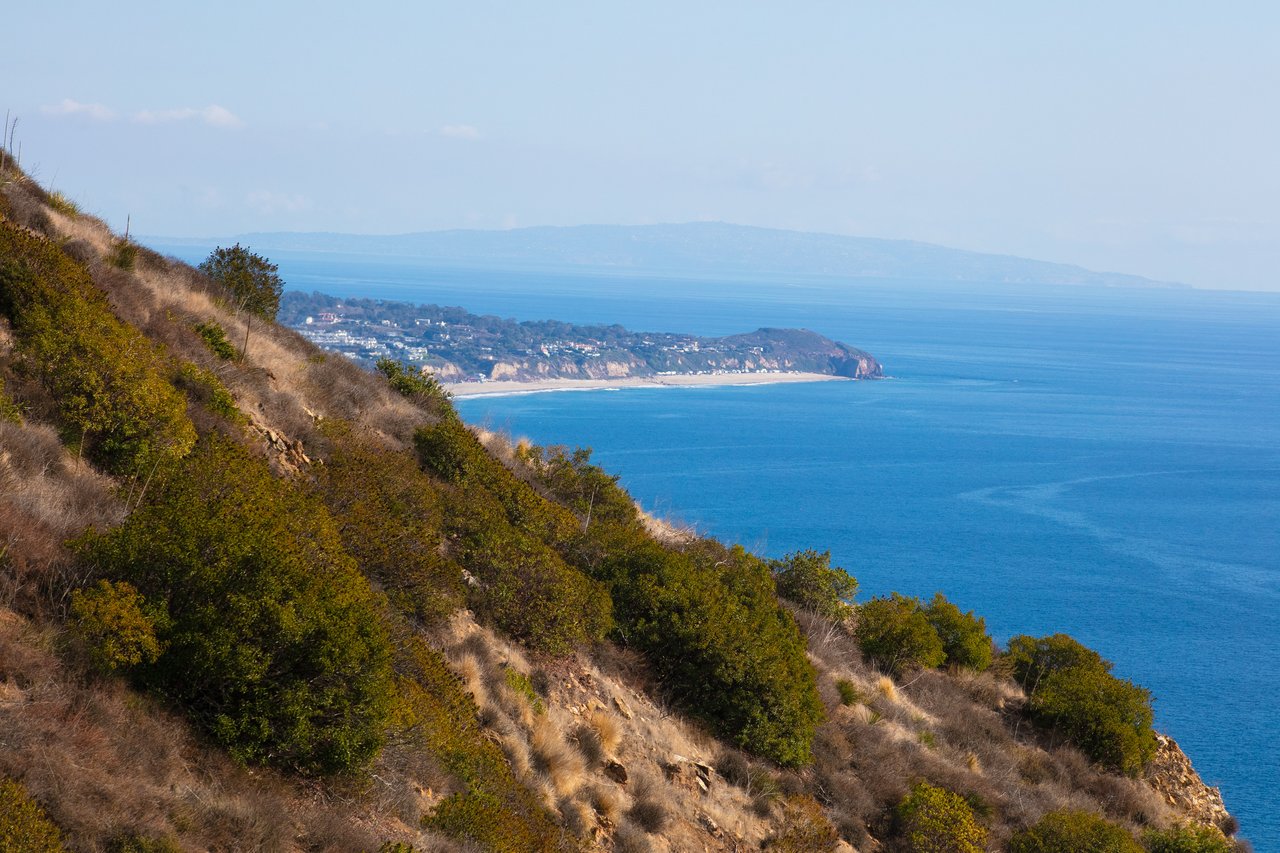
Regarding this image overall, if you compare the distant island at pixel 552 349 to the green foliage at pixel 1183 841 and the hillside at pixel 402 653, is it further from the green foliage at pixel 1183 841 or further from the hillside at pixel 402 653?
the green foliage at pixel 1183 841

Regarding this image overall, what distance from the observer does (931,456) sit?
99.8m

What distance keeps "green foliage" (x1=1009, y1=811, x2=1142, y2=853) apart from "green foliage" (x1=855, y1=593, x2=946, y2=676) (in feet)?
21.4

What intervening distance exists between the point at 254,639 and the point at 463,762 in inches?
112

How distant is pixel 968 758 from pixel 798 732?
5.00 meters

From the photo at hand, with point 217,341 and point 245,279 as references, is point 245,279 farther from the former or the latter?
point 217,341

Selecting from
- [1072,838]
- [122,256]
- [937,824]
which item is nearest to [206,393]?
[122,256]

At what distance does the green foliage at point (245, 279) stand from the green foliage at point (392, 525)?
7.20m

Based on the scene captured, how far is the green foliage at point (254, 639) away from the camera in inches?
296

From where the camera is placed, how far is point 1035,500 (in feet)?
273

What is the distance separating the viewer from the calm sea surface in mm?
48844

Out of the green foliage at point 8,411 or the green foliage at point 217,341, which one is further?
the green foliage at point 217,341

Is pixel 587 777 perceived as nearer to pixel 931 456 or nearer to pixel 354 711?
pixel 354 711

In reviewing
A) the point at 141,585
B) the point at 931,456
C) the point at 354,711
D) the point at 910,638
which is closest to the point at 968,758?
the point at 910,638

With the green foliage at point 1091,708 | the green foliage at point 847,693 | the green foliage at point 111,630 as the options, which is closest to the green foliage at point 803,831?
the green foliage at point 847,693
